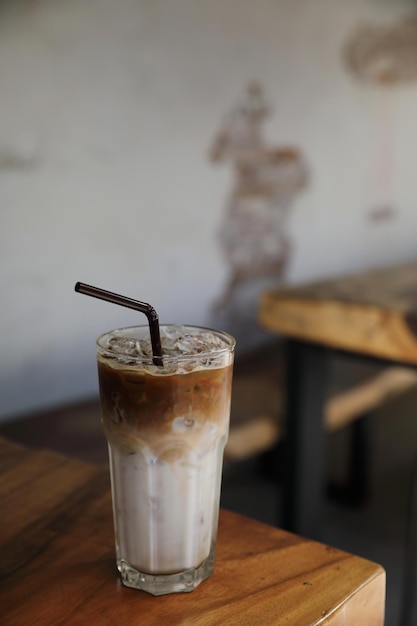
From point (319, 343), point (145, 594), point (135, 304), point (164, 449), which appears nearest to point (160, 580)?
point (145, 594)

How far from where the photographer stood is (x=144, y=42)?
248 cm

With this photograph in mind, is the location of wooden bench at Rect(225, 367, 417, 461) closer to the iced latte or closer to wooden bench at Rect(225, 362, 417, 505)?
wooden bench at Rect(225, 362, 417, 505)

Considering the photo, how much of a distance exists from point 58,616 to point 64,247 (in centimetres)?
183

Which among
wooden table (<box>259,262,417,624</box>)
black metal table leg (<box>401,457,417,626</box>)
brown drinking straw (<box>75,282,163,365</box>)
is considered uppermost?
brown drinking straw (<box>75,282,163,365</box>)

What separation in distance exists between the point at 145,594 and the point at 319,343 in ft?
3.77

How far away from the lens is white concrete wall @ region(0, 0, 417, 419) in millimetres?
2174

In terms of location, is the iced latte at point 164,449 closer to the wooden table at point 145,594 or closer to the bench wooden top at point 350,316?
the wooden table at point 145,594

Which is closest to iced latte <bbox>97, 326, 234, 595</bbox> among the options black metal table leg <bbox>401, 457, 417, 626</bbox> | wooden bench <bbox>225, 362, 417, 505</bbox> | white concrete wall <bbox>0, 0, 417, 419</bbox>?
black metal table leg <bbox>401, 457, 417, 626</bbox>

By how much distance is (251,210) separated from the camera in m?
3.05

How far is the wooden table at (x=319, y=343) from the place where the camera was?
5.15ft

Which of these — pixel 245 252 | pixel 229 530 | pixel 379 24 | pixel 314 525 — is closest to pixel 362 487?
pixel 314 525

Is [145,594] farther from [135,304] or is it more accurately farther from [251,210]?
[251,210]

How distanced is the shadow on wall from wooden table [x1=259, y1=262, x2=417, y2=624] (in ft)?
3.43

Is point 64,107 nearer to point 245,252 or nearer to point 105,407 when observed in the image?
point 245,252
